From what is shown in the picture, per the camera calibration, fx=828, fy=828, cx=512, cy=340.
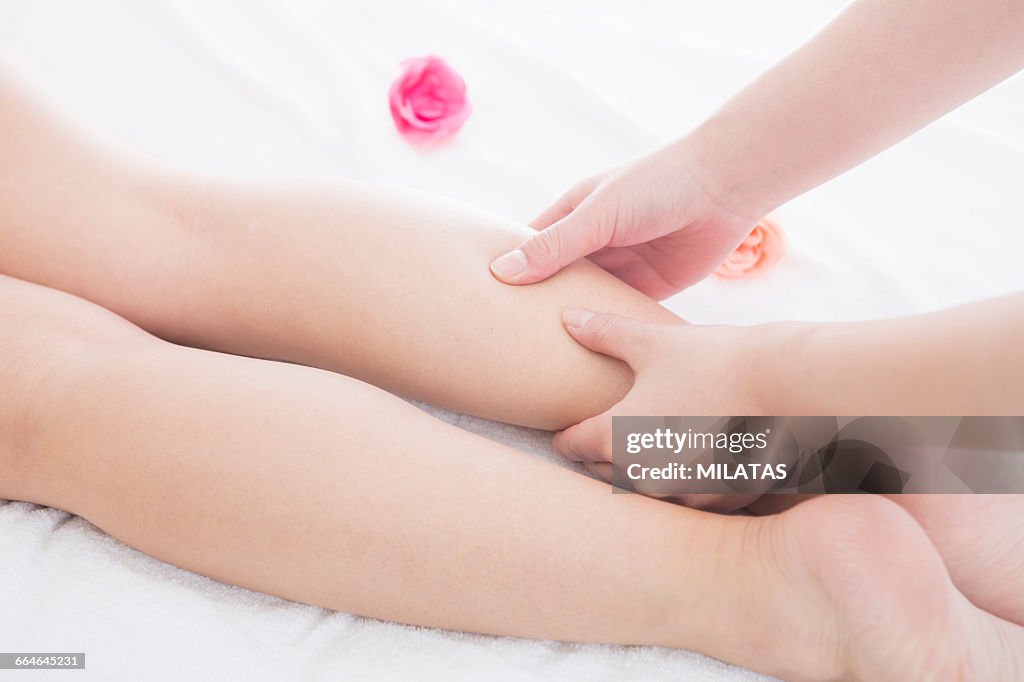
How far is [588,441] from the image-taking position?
33.2 inches

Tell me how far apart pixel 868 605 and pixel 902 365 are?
186mm

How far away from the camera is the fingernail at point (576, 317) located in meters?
0.88

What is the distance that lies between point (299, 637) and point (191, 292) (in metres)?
0.40

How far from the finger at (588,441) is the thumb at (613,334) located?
7 cm

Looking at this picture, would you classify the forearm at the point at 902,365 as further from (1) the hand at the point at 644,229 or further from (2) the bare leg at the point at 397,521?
(1) the hand at the point at 644,229

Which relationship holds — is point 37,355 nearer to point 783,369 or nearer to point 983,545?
point 783,369

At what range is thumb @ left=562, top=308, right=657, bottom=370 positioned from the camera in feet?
2.78

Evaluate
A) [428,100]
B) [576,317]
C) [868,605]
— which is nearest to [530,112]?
[428,100]

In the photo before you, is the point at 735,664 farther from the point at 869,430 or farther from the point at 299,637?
the point at 299,637

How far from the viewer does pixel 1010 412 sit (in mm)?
609

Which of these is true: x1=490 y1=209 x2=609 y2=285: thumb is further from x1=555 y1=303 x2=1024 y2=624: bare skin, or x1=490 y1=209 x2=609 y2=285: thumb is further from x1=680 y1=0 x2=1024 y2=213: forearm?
x1=680 y1=0 x2=1024 y2=213: forearm

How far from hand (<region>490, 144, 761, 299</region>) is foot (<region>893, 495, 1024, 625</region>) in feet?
1.35

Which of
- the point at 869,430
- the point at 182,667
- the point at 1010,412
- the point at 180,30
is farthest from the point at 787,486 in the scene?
the point at 180,30

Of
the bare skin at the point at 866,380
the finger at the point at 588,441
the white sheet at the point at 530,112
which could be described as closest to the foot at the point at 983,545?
the bare skin at the point at 866,380
